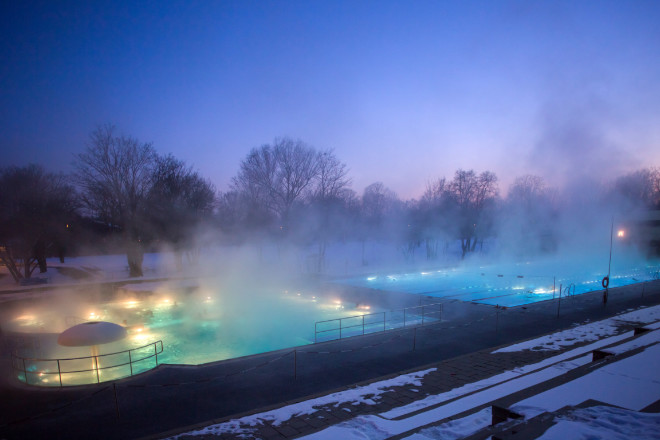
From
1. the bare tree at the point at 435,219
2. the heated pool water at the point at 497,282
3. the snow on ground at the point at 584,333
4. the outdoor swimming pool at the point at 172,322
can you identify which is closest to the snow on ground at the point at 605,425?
the snow on ground at the point at 584,333

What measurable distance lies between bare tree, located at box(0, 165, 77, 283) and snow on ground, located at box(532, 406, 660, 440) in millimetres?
25268

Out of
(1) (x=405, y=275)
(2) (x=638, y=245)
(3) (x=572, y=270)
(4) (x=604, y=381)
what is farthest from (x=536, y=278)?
(2) (x=638, y=245)

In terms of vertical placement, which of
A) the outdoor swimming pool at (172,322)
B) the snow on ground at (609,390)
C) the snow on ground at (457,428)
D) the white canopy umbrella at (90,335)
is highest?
the snow on ground at (609,390)

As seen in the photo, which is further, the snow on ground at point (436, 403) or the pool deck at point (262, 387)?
the pool deck at point (262, 387)

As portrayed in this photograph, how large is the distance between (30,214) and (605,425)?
28057 millimetres

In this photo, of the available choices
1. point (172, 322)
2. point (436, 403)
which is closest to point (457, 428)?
point (436, 403)

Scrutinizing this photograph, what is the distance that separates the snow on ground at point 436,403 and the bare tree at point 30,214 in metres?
21.6

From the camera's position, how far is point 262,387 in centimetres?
702

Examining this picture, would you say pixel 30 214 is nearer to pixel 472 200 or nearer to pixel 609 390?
pixel 609 390

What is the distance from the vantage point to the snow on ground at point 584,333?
892 centimetres

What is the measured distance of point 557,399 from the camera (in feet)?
14.7

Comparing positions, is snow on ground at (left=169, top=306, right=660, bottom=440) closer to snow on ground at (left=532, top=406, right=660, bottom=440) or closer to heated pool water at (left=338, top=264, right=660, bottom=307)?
snow on ground at (left=532, top=406, right=660, bottom=440)

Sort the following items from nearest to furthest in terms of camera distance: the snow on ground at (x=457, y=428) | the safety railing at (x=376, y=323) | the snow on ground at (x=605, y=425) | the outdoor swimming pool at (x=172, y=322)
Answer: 1. the snow on ground at (x=605, y=425)
2. the snow on ground at (x=457, y=428)
3. the outdoor swimming pool at (x=172, y=322)
4. the safety railing at (x=376, y=323)

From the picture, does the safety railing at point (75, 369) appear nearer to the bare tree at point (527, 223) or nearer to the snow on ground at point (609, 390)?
the snow on ground at point (609, 390)
